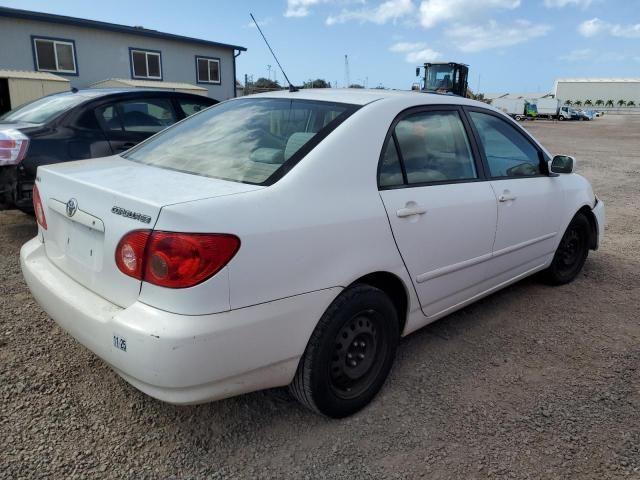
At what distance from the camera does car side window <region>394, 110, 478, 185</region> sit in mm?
2672

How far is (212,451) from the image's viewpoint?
2201 millimetres

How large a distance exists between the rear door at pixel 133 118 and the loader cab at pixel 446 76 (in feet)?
80.8

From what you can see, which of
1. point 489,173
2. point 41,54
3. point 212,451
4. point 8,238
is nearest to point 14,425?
point 212,451

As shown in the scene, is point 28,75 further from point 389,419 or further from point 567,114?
point 567,114

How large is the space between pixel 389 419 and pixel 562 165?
7.83 feet

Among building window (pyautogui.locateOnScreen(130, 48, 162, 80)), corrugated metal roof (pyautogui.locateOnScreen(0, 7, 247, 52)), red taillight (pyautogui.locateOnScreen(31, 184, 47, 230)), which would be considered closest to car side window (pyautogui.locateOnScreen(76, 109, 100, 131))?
red taillight (pyautogui.locateOnScreen(31, 184, 47, 230))

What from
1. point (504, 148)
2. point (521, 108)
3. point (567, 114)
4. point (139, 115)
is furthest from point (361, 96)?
point (567, 114)

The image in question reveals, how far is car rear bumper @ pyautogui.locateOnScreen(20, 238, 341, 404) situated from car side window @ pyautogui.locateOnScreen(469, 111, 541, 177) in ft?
5.67

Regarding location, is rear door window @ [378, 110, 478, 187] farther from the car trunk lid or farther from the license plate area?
the license plate area

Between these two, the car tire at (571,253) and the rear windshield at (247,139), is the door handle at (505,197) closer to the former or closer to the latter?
the car tire at (571,253)

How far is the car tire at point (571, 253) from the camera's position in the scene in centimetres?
415

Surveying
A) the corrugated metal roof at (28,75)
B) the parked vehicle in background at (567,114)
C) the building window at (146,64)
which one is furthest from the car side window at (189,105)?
the parked vehicle in background at (567,114)

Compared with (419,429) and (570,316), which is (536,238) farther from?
(419,429)

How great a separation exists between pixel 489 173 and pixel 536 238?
0.79m
